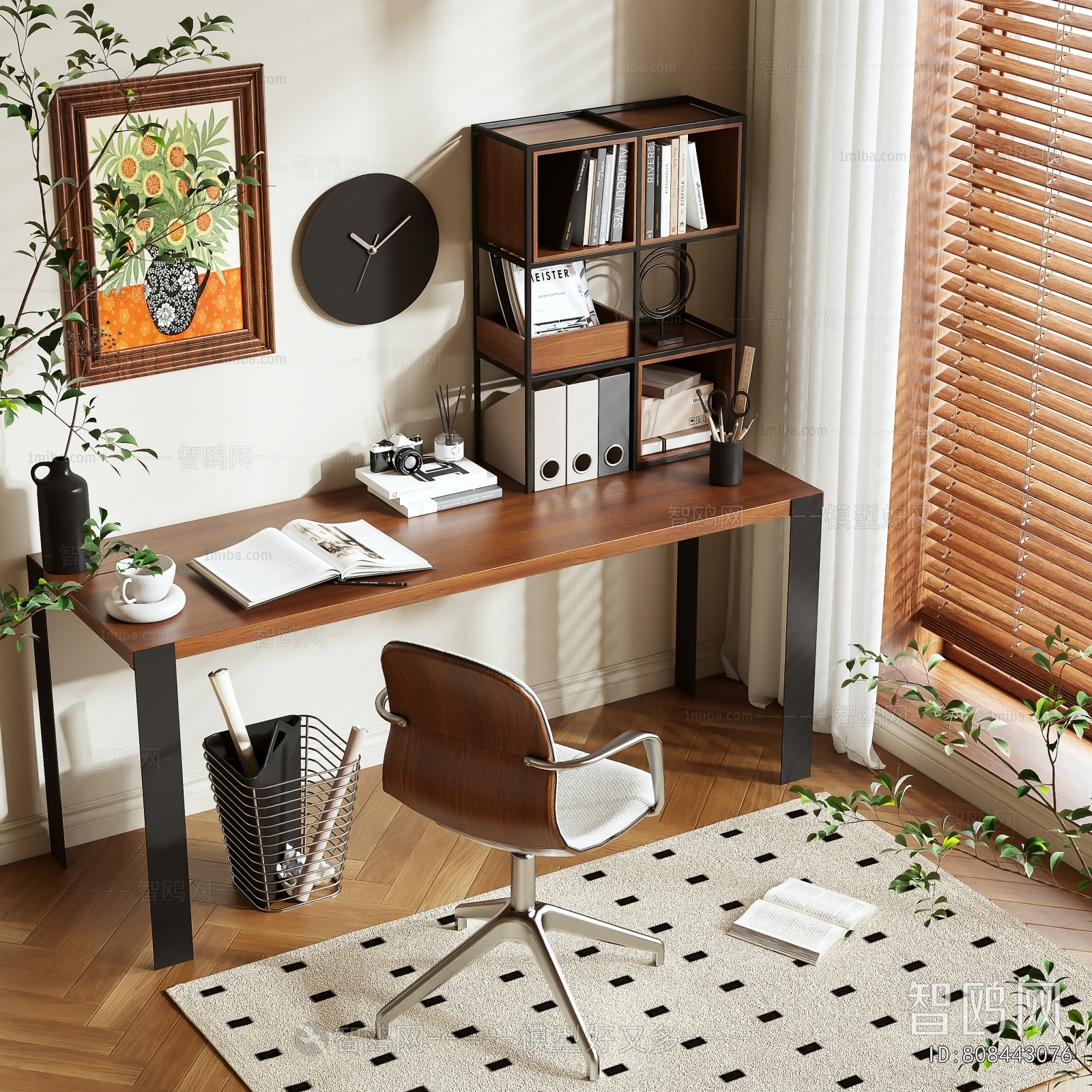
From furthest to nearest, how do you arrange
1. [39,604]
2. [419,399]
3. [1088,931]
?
[419,399] → [1088,931] → [39,604]

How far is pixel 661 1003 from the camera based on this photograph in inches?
116

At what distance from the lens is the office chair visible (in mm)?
2539

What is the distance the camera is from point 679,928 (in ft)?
10.5

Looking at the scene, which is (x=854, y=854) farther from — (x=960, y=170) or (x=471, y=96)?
(x=471, y=96)

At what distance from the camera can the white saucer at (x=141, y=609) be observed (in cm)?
290

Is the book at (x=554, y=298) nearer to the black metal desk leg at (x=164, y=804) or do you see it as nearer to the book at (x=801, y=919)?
the black metal desk leg at (x=164, y=804)

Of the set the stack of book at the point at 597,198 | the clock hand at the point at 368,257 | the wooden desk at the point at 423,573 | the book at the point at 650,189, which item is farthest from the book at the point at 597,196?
the wooden desk at the point at 423,573

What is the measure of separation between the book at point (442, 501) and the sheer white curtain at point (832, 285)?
865 mm

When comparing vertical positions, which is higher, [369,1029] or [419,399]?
[419,399]

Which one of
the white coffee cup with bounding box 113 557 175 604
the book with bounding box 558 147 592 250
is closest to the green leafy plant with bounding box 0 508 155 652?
the white coffee cup with bounding box 113 557 175 604

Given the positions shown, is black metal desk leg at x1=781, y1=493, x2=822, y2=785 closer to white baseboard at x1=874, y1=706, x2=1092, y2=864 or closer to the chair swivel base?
white baseboard at x1=874, y1=706, x2=1092, y2=864

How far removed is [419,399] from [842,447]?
3.61ft

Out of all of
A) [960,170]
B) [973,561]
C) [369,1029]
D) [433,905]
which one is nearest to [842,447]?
[973,561]

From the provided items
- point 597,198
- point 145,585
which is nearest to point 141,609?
point 145,585
